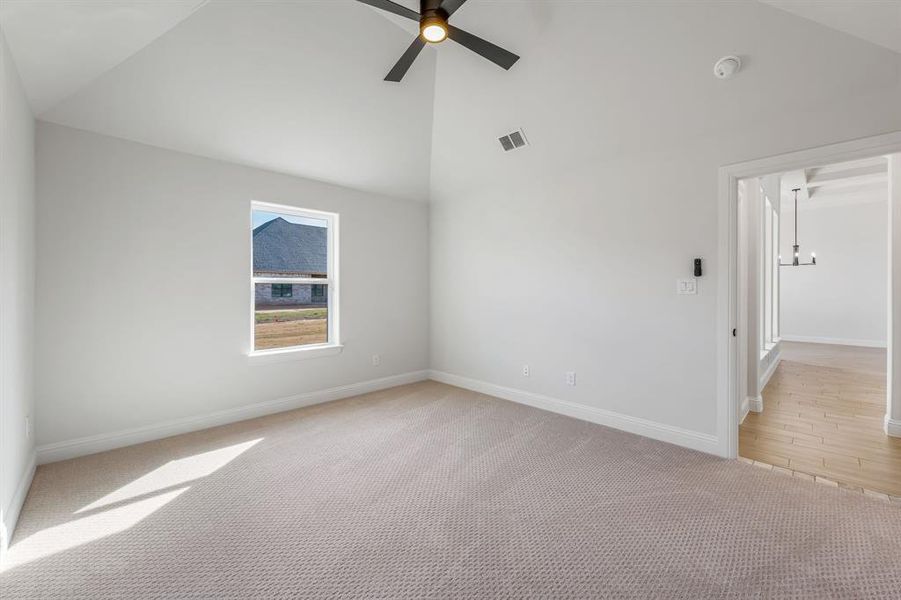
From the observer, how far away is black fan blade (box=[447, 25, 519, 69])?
216cm

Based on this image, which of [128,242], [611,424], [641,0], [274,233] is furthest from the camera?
[274,233]

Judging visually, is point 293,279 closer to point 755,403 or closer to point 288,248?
point 288,248

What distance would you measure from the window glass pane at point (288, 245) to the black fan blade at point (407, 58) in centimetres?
209

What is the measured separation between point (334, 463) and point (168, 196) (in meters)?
2.57

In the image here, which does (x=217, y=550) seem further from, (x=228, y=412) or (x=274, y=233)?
(x=274, y=233)

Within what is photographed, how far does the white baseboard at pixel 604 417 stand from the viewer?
301 cm

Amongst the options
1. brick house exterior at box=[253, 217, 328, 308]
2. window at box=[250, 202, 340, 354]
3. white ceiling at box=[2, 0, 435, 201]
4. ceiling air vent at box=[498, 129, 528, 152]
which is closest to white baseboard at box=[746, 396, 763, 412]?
ceiling air vent at box=[498, 129, 528, 152]

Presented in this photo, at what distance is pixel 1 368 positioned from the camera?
1898mm

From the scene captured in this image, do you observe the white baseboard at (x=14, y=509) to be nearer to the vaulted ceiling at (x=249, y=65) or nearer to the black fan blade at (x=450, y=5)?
the vaulted ceiling at (x=249, y=65)

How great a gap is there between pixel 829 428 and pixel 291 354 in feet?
16.4

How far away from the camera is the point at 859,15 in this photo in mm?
1872

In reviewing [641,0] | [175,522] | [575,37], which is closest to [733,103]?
[641,0]

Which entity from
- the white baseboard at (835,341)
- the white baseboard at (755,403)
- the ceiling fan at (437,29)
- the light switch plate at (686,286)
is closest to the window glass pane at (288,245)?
the ceiling fan at (437,29)

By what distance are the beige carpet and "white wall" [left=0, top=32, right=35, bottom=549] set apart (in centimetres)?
24
